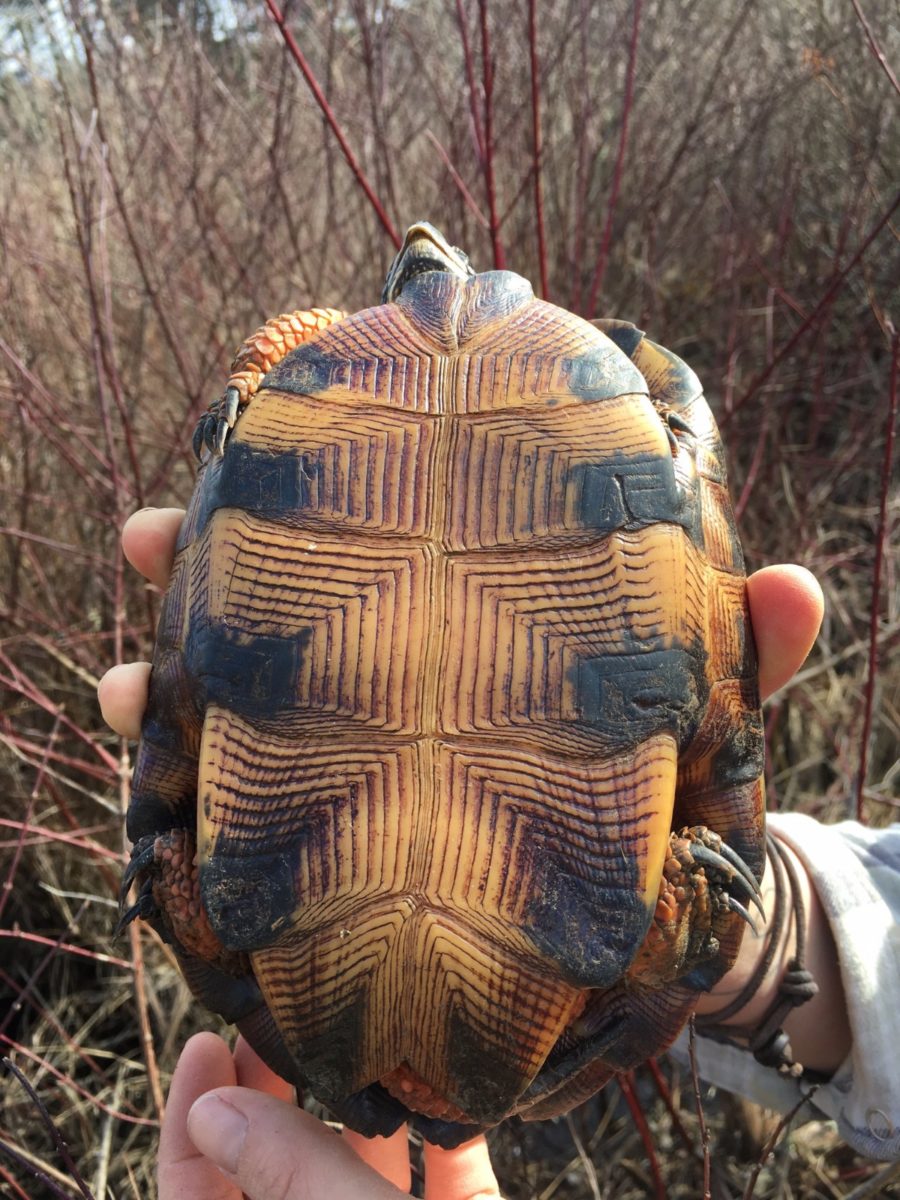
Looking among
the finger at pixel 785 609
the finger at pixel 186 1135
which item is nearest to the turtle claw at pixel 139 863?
the finger at pixel 186 1135

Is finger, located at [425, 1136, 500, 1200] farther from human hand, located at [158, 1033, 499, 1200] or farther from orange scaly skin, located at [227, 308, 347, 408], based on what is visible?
orange scaly skin, located at [227, 308, 347, 408]

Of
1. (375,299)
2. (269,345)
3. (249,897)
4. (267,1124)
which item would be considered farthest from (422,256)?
(375,299)

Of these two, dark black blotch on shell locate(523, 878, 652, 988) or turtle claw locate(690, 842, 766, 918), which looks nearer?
dark black blotch on shell locate(523, 878, 652, 988)

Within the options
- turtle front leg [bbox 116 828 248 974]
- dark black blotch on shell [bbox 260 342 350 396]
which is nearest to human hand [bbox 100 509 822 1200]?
turtle front leg [bbox 116 828 248 974]

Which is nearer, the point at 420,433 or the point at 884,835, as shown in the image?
the point at 420,433

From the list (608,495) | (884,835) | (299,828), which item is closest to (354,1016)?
(299,828)

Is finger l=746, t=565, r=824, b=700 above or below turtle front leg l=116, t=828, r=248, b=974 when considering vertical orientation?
above

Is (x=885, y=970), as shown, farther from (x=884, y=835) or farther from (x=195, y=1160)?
(x=195, y=1160)
